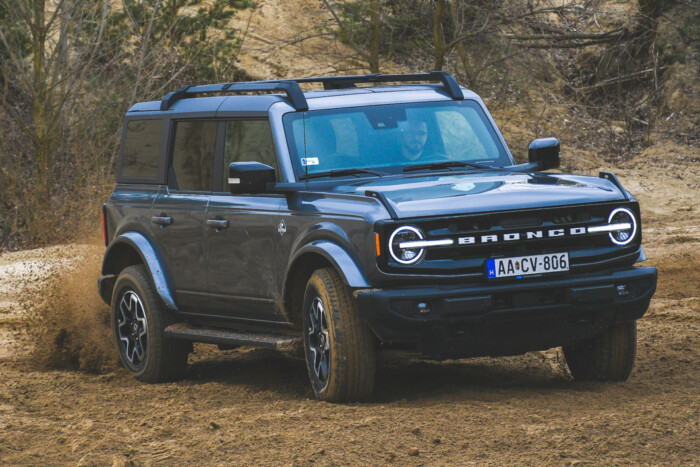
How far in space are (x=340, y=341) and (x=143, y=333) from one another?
8.75ft

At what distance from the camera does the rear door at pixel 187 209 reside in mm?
7551

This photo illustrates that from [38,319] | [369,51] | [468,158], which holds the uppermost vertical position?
[369,51]

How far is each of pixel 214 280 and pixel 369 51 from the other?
15.3 m

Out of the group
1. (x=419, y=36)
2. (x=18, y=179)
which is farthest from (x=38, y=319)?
(x=419, y=36)

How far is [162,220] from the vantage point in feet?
25.9

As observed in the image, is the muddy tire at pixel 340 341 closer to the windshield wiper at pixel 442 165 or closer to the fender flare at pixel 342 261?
the fender flare at pixel 342 261

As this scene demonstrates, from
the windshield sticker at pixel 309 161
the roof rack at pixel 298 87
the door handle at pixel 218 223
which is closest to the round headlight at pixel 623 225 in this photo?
the roof rack at pixel 298 87

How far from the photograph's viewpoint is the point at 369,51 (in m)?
22.2

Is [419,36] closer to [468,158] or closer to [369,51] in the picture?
[369,51]

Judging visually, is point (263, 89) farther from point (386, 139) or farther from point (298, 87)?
point (386, 139)

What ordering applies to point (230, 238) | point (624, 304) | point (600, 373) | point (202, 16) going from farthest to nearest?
point (202, 16) < point (230, 238) < point (600, 373) < point (624, 304)

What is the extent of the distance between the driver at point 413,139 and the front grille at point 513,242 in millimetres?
1315

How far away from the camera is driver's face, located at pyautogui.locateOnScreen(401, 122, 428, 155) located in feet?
23.4

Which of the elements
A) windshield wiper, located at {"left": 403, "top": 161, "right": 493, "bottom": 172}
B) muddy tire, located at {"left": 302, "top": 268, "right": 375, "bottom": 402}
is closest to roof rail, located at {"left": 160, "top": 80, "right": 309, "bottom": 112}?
windshield wiper, located at {"left": 403, "top": 161, "right": 493, "bottom": 172}
